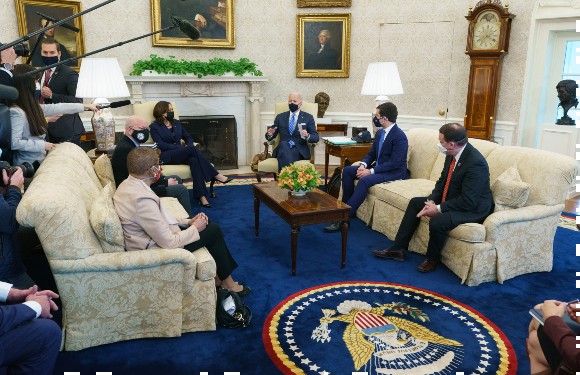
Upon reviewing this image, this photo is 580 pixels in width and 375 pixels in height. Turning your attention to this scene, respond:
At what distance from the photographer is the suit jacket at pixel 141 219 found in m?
2.95

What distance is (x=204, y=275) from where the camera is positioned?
311cm

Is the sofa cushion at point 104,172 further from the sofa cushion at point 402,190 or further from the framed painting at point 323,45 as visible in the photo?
the framed painting at point 323,45

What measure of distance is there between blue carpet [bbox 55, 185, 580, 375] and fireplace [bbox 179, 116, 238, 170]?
2.29 m

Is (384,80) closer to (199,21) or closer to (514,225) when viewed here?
(514,225)

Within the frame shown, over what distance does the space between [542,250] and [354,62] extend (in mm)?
5181

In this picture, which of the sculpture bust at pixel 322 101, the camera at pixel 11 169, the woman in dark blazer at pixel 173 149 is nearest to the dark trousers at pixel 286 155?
the woman in dark blazer at pixel 173 149

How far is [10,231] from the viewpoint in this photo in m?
2.62

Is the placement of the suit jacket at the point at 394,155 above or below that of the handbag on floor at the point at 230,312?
above

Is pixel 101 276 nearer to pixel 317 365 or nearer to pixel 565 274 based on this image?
pixel 317 365

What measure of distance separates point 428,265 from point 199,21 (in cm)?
570

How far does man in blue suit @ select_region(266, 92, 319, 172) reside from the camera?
21.0 feet

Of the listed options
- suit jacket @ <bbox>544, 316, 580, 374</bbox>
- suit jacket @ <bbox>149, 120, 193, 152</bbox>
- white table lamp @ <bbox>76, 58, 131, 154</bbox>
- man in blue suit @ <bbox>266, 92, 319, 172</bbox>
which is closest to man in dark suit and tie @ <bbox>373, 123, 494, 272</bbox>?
suit jacket @ <bbox>544, 316, 580, 374</bbox>

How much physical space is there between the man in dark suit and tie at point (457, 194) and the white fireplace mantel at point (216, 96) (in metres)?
4.58

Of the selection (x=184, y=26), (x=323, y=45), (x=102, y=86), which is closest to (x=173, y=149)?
(x=102, y=86)
